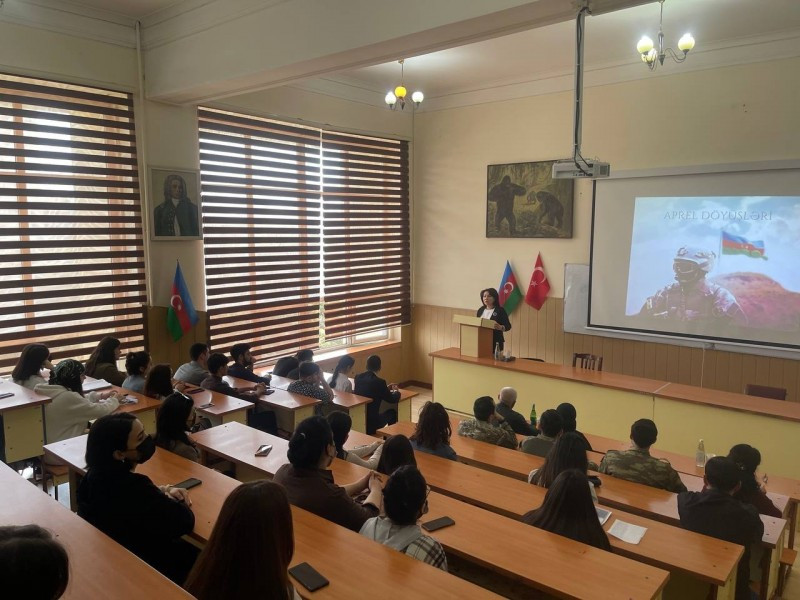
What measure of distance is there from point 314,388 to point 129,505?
278 centimetres

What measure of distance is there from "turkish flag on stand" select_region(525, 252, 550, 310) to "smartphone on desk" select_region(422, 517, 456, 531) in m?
5.10

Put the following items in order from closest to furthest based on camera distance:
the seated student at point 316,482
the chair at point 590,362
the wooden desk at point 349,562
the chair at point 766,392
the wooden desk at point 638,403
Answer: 1. the wooden desk at point 349,562
2. the seated student at point 316,482
3. the wooden desk at point 638,403
4. the chair at point 766,392
5. the chair at point 590,362

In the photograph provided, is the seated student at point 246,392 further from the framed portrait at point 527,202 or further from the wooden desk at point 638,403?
the framed portrait at point 527,202

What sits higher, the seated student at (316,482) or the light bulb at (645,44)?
the light bulb at (645,44)

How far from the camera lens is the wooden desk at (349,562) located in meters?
2.08

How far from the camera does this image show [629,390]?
546 centimetres

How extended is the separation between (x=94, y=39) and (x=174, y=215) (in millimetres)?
1689

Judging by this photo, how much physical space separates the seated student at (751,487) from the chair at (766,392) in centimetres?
233

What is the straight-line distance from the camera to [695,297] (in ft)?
20.7

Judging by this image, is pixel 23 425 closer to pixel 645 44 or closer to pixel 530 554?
pixel 530 554

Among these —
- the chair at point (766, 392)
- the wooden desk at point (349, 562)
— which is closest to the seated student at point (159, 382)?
the wooden desk at point (349, 562)

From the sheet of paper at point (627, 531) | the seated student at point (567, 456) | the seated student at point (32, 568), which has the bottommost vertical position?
the sheet of paper at point (627, 531)

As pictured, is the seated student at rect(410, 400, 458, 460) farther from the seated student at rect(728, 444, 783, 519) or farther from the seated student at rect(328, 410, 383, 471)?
the seated student at rect(728, 444, 783, 519)

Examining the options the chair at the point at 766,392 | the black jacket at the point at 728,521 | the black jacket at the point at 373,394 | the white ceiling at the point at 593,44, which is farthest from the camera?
the black jacket at the point at 373,394
